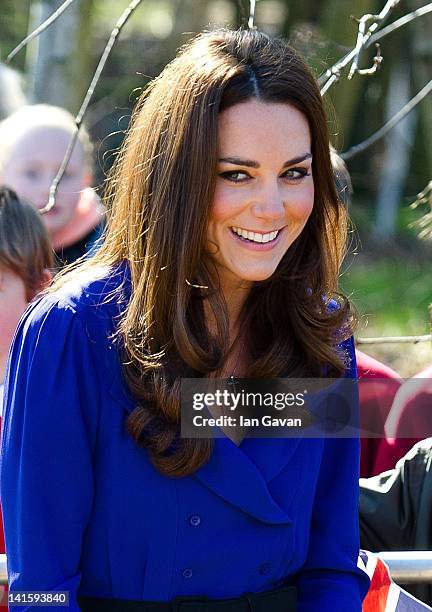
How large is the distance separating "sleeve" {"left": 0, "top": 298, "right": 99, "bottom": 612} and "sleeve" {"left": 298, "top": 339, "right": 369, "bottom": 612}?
1.51ft

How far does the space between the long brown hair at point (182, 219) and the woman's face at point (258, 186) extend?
0.08 ft

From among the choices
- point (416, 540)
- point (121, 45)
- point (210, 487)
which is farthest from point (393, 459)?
point (121, 45)

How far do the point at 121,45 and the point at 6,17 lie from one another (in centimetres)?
262

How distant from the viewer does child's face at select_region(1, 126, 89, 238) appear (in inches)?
157

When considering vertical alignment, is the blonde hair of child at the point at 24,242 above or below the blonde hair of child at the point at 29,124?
below

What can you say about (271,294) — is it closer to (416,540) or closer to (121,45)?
(416,540)

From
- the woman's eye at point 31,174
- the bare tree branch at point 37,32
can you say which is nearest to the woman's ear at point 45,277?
the bare tree branch at point 37,32

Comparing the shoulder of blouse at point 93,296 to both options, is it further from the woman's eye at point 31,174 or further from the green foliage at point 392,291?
the woman's eye at point 31,174

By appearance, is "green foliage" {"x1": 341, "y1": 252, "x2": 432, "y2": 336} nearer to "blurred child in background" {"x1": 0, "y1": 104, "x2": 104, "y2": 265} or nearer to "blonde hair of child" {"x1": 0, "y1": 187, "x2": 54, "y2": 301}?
"blurred child in background" {"x1": 0, "y1": 104, "x2": 104, "y2": 265}

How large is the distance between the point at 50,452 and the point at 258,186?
0.55 metres

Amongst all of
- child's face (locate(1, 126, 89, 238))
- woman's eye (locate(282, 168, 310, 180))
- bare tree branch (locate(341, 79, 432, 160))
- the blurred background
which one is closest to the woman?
woman's eye (locate(282, 168, 310, 180))

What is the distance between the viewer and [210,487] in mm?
1749

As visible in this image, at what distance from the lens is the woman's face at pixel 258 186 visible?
176 cm

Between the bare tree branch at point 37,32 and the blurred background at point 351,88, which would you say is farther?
the blurred background at point 351,88
